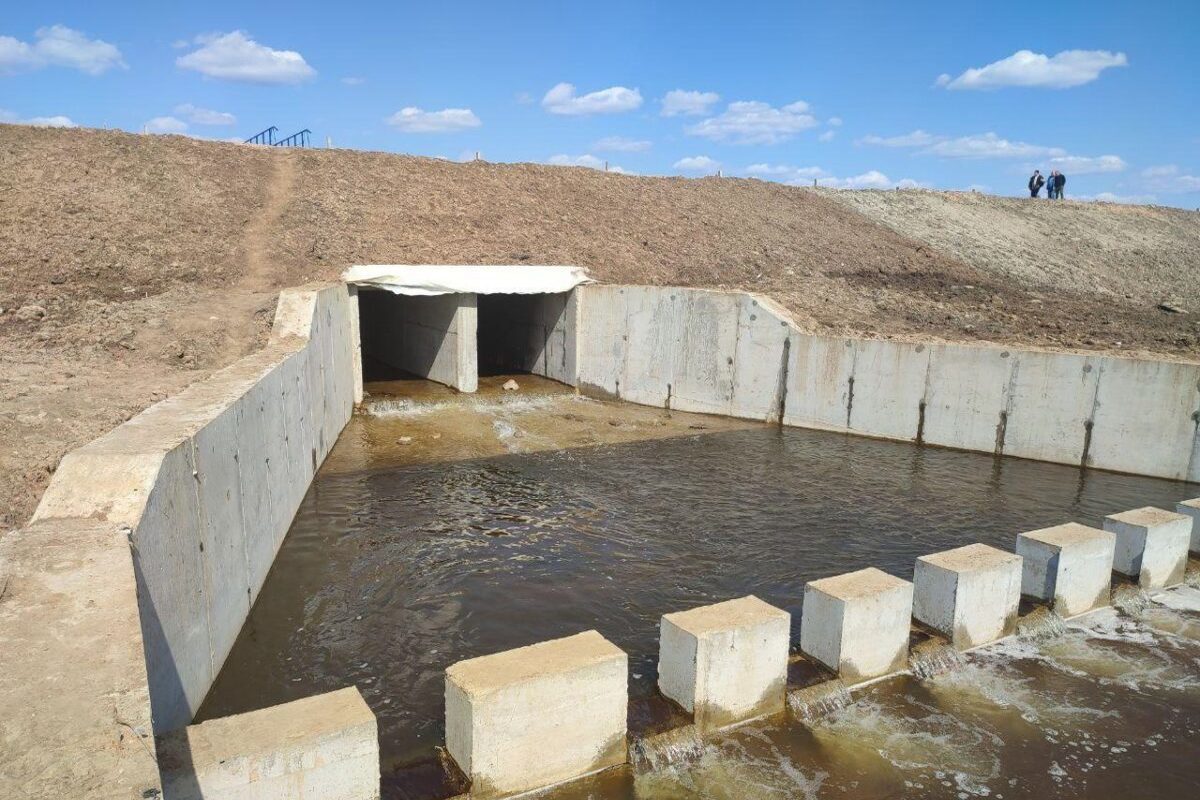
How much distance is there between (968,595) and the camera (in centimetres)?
675

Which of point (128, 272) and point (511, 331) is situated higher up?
point (128, 272)

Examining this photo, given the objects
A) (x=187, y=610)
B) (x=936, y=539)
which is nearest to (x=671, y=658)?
(x=187, y=610)

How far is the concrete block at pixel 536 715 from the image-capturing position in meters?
4.73

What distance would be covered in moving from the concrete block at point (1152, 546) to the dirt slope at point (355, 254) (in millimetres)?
7228

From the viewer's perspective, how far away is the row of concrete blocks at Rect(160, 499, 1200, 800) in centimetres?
400

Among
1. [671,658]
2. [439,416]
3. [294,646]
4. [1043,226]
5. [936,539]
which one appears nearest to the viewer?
[671,658]

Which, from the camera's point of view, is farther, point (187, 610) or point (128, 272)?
point (128, 272)

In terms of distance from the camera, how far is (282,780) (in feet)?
13.0

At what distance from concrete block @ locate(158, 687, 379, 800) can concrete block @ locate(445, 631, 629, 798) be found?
0.64 m

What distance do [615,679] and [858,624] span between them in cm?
220

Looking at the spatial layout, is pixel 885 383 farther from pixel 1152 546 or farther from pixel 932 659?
pixel 932 659

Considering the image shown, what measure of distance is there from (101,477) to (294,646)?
9.36 ft

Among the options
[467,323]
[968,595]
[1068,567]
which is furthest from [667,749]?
[467,323]

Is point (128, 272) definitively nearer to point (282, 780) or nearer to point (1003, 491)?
point (282, 780)
